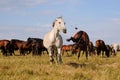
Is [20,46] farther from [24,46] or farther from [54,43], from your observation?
[54,43]

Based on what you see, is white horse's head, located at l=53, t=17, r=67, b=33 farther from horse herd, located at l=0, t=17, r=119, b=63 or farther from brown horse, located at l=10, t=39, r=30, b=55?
brown horse, located at l=10, t=39, r=30, b=55

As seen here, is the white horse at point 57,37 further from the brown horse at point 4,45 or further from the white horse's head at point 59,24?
the brown horse at point 4,45

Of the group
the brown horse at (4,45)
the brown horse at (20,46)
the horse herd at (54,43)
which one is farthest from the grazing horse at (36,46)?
the brown horse at (4,45)

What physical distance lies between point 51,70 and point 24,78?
106 inches

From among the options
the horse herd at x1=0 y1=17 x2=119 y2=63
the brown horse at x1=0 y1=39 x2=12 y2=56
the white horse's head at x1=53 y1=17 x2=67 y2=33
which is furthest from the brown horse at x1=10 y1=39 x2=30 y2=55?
the white horse's head at x1=53 y1=17 x2=67 y2=33

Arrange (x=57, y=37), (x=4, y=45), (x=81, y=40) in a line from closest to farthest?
1. (x=57, y=37)
2. (x=81, y=40)
3. (x=4, y=45)

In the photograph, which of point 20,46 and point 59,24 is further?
point 20,46

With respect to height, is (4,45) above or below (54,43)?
above

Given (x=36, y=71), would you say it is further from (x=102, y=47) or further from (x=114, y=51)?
(x=114, y=51)

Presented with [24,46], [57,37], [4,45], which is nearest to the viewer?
[57,37]

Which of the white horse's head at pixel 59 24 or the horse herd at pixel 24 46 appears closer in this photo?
the white horse's head at pixel 59 24

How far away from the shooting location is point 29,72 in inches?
532

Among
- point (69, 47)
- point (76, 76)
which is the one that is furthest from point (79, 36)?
point (69, 47)

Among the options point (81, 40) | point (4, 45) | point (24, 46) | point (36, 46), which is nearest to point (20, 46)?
point (24, 46)
